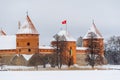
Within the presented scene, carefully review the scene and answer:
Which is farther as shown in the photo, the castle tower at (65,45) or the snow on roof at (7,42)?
the snow on roof at (7,42)

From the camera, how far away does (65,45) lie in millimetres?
98750

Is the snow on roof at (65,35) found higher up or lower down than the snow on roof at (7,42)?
higher up

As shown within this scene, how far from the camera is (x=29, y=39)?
10188 centimetres

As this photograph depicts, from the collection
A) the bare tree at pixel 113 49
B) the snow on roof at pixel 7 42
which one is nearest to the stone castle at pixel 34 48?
the snow on roof at pixel 7 42

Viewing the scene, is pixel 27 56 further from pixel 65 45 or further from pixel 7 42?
pixel 65 45

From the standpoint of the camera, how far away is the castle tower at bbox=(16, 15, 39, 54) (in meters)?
101

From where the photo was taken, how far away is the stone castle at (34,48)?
9619 cm
